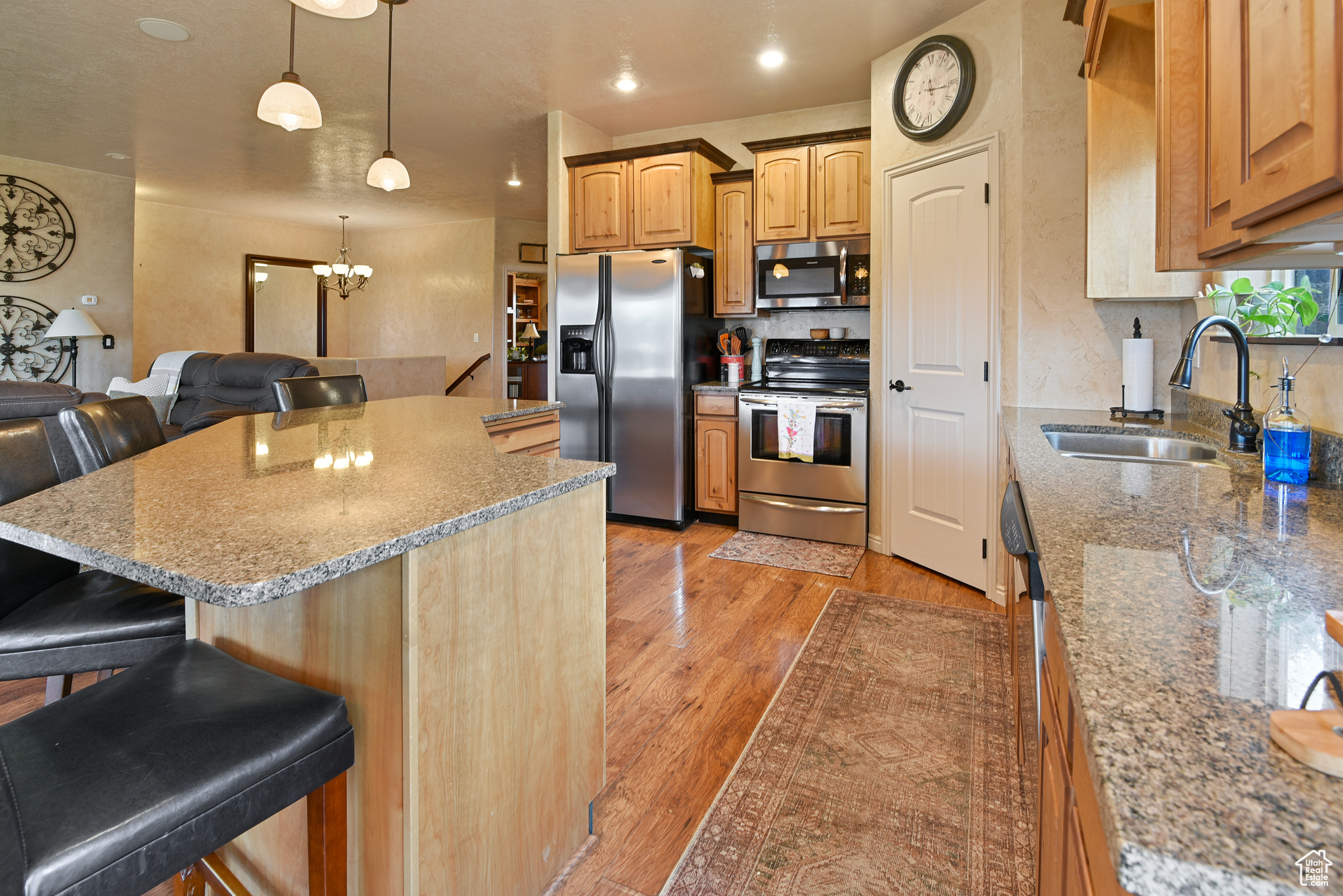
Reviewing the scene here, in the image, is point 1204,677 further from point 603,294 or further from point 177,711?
point 603,294

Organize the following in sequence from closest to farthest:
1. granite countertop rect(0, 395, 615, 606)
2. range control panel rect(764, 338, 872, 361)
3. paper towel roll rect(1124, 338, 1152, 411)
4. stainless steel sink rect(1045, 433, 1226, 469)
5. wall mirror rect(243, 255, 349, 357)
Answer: granite countertop rect(0, 395, 615, 606) < stainless steel sink rect(1045, 433, 1226, 469) < paper towel roll rect(1124, 338, 1152, 411) < range control panel rect(764, 338, 872, 361) < wall mirror rect(243, 255, 349, 357)

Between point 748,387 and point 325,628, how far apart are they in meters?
3.50

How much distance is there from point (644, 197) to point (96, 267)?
5.21 metres

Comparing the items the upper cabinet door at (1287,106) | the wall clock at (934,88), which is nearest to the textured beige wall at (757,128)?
the wall clock at (934,88)

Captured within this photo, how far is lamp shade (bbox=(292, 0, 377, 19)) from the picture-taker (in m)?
1.84

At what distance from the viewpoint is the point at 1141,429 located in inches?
90.7

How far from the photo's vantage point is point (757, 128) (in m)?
4.83

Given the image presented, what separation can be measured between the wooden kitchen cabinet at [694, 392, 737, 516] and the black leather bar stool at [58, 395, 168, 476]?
9.91ft

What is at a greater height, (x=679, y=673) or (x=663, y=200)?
(x=663, y=200)

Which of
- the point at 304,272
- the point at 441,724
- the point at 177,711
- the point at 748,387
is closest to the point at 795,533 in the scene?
the point at 748,387

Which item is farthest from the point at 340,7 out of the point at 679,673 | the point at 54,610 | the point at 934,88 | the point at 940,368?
the point at 940,368

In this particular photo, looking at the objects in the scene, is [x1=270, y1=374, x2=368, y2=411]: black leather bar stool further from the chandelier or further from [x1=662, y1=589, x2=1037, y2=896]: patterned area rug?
the chandelier

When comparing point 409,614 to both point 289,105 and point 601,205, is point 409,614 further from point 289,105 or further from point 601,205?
point 601,205

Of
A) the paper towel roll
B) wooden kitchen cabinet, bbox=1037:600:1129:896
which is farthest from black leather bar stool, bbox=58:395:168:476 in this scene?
the paper towel roll
